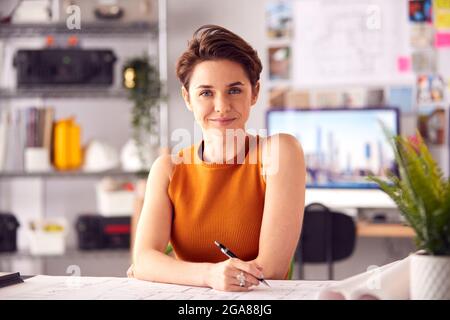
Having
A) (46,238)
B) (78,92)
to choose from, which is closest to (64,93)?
(78,92)

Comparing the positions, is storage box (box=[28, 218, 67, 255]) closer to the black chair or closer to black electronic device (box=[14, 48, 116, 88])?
black electronic device (box=[14, 48, 116, 88])

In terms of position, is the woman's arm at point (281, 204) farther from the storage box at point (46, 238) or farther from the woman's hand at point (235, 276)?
the storage box at point (46, 238)

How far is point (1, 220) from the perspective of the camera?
3.51 metres

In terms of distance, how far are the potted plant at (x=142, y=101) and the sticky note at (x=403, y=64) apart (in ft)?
4.25

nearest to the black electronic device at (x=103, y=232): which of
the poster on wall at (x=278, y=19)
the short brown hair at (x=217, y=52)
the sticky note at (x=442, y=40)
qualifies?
the poster on wall at (x=278, y=19)

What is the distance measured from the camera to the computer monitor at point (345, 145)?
343 cm

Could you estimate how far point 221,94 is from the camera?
1.38 metres

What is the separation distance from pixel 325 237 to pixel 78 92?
157 centimetres

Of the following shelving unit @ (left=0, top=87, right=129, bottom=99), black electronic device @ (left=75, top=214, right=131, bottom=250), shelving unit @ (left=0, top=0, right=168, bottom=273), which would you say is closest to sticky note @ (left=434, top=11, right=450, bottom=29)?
shelving unit @ (left=0, top=0, right=168, bottom=273)

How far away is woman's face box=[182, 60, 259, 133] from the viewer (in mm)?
1378

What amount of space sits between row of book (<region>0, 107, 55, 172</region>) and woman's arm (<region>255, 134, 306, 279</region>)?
7.56 ft

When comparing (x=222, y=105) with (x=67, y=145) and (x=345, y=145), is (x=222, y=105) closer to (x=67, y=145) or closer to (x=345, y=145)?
(x=345, y=145)
